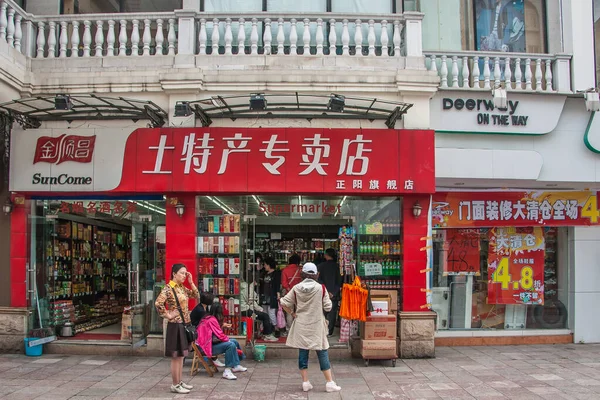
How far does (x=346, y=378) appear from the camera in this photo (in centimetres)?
857

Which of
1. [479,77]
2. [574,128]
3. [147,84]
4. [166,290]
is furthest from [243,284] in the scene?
[574,128]

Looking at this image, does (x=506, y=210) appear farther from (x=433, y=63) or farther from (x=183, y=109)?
(x=183, y=109)

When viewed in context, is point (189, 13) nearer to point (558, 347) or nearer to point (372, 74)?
point (372, 74)

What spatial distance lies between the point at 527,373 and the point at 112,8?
10.3 meters

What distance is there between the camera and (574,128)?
10883 millimetres

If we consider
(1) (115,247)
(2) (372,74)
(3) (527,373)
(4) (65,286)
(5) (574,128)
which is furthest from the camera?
(1) (115,247)

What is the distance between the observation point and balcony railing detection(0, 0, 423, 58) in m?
10.2

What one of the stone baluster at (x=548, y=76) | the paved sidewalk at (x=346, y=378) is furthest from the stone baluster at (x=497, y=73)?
the paved sidewalk at (x=346, y=378)

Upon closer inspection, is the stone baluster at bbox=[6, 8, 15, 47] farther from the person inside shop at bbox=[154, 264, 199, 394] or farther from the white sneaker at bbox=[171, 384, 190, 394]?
the white sneaker at bbox=[171, 384, 190, 394]

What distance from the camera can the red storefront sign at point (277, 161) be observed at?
32.3ft

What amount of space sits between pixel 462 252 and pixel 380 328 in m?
2.95

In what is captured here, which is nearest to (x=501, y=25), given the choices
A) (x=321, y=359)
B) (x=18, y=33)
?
(x=321, y=359)

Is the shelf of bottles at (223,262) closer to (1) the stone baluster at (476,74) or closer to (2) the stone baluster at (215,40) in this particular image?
(2) the stone baluster at (215,40)

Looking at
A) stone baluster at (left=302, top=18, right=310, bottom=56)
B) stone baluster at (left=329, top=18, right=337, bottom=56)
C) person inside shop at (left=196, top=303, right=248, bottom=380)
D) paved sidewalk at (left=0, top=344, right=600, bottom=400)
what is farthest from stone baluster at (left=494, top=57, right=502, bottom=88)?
person inside shop at (left=196, top=303, right=248, bottom=380)
